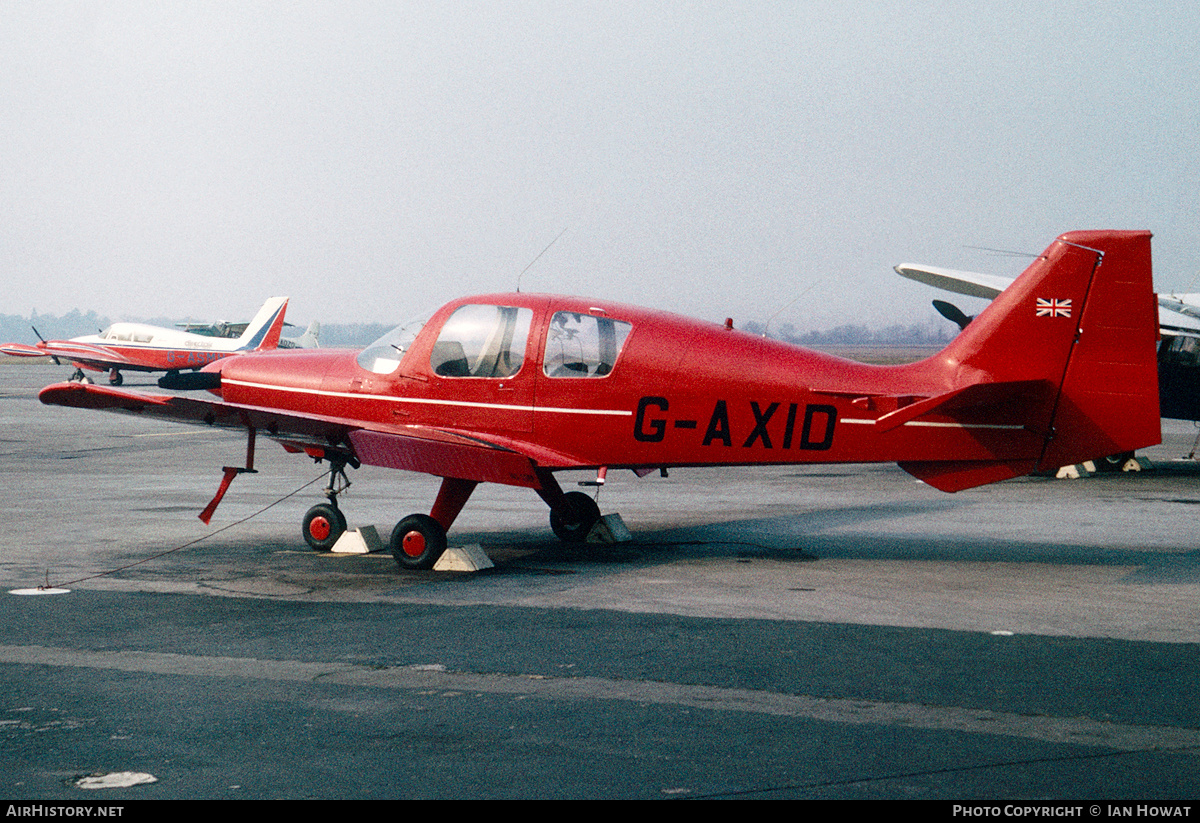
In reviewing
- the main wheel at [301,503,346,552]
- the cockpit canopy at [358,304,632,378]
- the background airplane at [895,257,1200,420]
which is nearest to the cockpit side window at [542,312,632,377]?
the cockpit canopy at [358,304,632,378]

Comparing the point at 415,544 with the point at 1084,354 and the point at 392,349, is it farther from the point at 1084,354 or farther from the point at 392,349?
the point at 1084,354

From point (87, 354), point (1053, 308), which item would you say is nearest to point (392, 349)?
point (1053, 308)

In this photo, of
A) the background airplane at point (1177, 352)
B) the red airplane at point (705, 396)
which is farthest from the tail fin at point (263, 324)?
the red airplane at point (705, 396)

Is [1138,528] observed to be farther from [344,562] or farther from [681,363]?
[344,562]

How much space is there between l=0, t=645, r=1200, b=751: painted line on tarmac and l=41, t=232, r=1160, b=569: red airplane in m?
3.02

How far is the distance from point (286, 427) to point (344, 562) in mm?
1448

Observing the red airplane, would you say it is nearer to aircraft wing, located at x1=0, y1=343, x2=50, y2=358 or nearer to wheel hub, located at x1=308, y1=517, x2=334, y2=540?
wheel hub, located at x1=308, y1=517, x2=334, y2=540

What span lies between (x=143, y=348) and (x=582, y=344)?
49.1m

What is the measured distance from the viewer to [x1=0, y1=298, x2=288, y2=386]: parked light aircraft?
178ft

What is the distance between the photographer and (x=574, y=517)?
11766mm

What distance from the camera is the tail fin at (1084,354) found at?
31.5 ft

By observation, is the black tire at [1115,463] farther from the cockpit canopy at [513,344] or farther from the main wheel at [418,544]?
the main wheel at [418,544]

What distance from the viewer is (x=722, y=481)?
1888 cm

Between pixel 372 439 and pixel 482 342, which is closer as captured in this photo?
pixel 372 439
